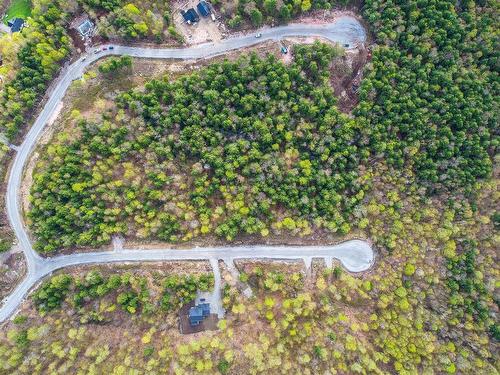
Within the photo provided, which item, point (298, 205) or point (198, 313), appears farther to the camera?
point (298, 205)

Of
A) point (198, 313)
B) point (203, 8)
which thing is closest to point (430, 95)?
point (203, 8)

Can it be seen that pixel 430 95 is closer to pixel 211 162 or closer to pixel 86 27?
pixel 211 162

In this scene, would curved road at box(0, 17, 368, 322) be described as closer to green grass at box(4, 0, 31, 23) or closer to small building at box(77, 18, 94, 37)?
small building at box(77, 18, 94, 37)

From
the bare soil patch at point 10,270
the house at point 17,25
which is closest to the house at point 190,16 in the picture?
the house at point 17,25

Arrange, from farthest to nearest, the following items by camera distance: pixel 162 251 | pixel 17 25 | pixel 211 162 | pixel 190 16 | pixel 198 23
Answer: pixel 17 25, pixel 198 23, pixel 190 16, pixel 162 251, pixel 211 162

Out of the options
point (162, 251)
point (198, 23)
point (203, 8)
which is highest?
point (203, 8)

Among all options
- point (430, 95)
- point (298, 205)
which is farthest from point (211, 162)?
point (430, 95)

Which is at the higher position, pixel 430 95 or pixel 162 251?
pixel 430 95

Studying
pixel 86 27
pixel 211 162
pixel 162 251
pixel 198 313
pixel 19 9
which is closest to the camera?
pixel 198 313
